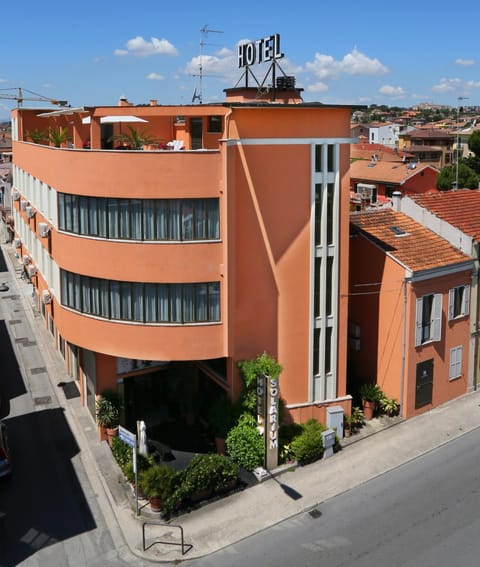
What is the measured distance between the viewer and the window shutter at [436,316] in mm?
27562

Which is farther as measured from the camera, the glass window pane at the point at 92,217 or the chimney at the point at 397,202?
the chimney at the point at 397,202

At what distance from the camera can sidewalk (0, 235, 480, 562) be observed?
65.6 feet

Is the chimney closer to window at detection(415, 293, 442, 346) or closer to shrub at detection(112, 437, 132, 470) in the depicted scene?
window at detection(415, 293, 442, 346)

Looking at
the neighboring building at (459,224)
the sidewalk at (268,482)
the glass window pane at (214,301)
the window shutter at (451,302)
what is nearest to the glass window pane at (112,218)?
the glass window pane at (214,301)

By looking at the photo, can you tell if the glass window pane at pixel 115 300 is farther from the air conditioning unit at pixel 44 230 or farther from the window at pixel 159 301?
the air conditioning unit at pixel 44 230

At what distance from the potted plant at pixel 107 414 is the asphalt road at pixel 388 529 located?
27.5ft

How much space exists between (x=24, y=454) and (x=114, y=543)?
24.4 feet

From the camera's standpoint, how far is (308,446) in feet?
78.0

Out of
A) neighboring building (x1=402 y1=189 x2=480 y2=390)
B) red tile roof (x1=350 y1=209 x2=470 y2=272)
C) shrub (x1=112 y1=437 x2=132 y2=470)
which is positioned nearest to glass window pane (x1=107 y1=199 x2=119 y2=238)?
shrub (x1=112 y1=437 x2=132 y2=470)

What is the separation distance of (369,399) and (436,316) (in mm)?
4632

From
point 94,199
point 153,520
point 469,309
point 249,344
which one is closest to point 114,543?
point 153,520

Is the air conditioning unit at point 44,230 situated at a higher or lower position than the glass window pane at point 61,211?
lower

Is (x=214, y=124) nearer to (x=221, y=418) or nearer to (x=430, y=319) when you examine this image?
(x=221, y=418)

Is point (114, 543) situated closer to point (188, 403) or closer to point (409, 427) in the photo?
point (188, 403)
